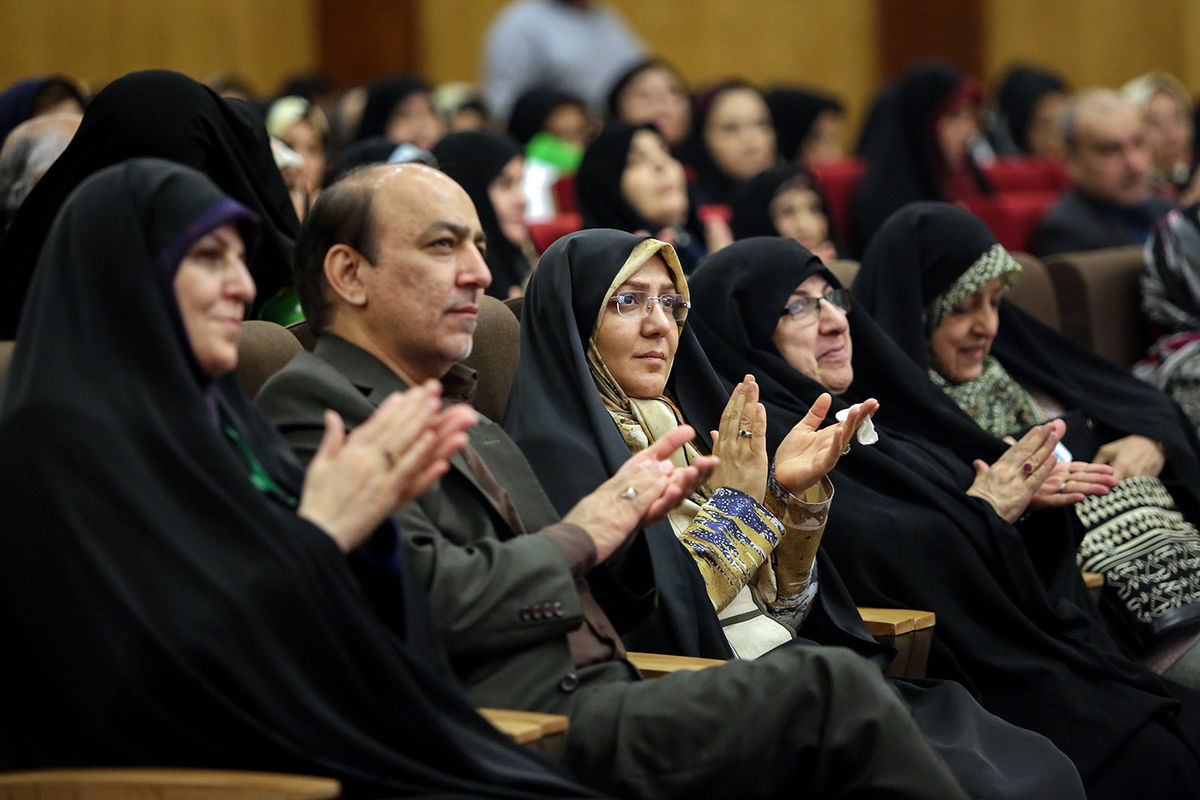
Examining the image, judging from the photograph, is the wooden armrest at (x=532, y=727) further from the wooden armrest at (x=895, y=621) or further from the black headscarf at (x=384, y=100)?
the black headscarf at (x=384, y=100)

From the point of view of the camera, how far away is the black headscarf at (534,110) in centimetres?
718

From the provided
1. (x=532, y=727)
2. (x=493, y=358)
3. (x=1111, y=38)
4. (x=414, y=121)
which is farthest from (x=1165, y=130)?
(x=532, y=727)

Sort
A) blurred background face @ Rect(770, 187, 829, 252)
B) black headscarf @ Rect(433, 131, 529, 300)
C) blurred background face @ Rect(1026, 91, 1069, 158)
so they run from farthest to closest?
blurred background face @ Rect(1026, 91, 1069, 158), blurred background face @ Rect(770, 187, 829, 252), black headscarf @ Rect(433, 131, 529, 300)

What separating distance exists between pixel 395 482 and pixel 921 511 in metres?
1.57

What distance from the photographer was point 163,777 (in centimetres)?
176

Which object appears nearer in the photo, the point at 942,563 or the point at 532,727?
the point at 532,727

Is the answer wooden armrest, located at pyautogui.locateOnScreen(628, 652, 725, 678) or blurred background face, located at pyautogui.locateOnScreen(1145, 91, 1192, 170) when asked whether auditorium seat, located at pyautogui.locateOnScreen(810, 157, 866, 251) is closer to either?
blurred background face, located at pyautogui.locateOnScreen(1145, 91, 1192, 170)

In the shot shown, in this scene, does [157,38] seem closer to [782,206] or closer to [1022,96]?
[782,206]

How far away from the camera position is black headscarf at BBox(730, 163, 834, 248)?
211 inches

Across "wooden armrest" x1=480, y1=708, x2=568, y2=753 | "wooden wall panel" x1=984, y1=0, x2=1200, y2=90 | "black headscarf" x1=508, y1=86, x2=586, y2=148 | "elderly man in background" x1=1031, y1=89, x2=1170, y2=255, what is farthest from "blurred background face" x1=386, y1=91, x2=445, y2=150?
"wooden wall panel" x1=984, y1=0, x2=1200, y2=90

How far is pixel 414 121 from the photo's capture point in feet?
21.7

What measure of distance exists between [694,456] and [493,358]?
0.45m

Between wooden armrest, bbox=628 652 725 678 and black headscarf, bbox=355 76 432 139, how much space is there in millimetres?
4603

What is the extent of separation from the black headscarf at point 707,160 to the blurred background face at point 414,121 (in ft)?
3.80
